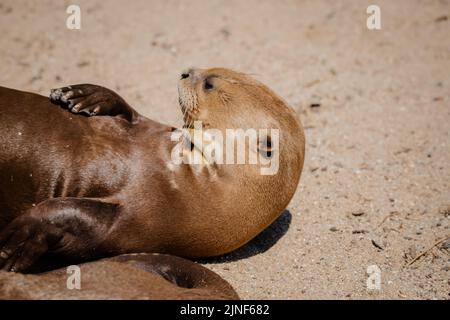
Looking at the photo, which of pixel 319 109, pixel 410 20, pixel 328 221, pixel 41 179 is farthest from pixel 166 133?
pixel 410 20

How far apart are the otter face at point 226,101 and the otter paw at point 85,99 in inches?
25.2

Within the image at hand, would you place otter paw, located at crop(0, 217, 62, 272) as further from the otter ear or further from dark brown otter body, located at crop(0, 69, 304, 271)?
the otter ear

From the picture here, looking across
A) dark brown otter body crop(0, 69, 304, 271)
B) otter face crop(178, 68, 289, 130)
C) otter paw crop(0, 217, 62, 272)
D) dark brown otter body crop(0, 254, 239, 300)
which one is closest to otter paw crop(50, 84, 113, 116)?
dark brown otter body crop(0, 69, 304, 271)

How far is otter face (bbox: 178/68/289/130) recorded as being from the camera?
4.54 m

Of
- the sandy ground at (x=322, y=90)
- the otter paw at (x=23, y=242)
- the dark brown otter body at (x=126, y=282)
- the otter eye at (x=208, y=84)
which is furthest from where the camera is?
the otter eye at (x=208, y=84)

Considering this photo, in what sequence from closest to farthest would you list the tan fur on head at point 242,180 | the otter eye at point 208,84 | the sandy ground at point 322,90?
1. the tan fur on head at point 242,180
2. the sandy ground at point 322,90
3. the otter eye at point 208,84

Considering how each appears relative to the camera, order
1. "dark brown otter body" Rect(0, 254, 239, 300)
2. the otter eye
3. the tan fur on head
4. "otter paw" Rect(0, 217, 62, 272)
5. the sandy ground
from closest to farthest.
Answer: "dark brown otter body" Rect(0, 254, 239, 300) → "otter paw" Rect(0, 217, 62, 272) → the tan fur on head → the sandy ground → the otter eye

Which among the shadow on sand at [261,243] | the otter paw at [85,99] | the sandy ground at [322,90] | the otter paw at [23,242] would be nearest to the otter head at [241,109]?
the otter paw at [85,99]

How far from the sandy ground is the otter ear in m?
0.88

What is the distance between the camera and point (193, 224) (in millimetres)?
4285

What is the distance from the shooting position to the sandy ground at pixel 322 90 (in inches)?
184

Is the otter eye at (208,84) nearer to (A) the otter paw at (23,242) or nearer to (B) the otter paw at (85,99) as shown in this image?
(B) the otter paw at (85,99)

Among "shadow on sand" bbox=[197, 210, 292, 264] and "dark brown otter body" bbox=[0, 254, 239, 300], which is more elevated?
"dark brown otter body" bbox=[0, 254, 239, 300]
